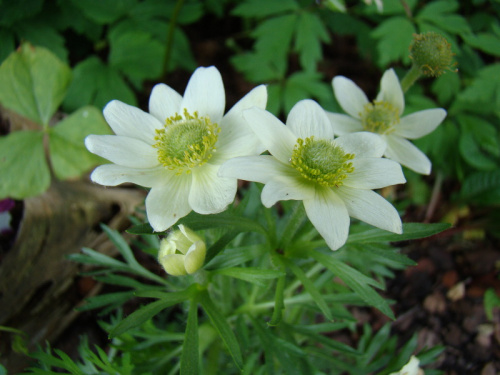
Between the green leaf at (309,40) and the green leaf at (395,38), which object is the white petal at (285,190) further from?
the green leaf at (309,40)

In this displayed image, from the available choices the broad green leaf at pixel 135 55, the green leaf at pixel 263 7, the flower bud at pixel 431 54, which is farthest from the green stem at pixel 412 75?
the broad green leaf at pixel 135 55

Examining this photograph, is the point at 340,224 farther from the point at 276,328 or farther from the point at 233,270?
the point at 276,328

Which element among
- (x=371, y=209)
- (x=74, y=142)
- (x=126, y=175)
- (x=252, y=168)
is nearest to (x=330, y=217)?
(x=371, y=209)

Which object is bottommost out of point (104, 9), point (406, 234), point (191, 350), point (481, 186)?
point (481, 186)

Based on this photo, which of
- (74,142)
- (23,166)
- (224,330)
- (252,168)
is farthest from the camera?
(74,142)

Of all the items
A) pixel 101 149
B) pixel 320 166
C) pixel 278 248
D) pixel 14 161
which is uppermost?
pixel 101 149

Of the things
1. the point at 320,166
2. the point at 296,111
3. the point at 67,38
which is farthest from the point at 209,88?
the point at 67,38

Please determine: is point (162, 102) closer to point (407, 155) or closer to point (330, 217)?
point (330, 217)
